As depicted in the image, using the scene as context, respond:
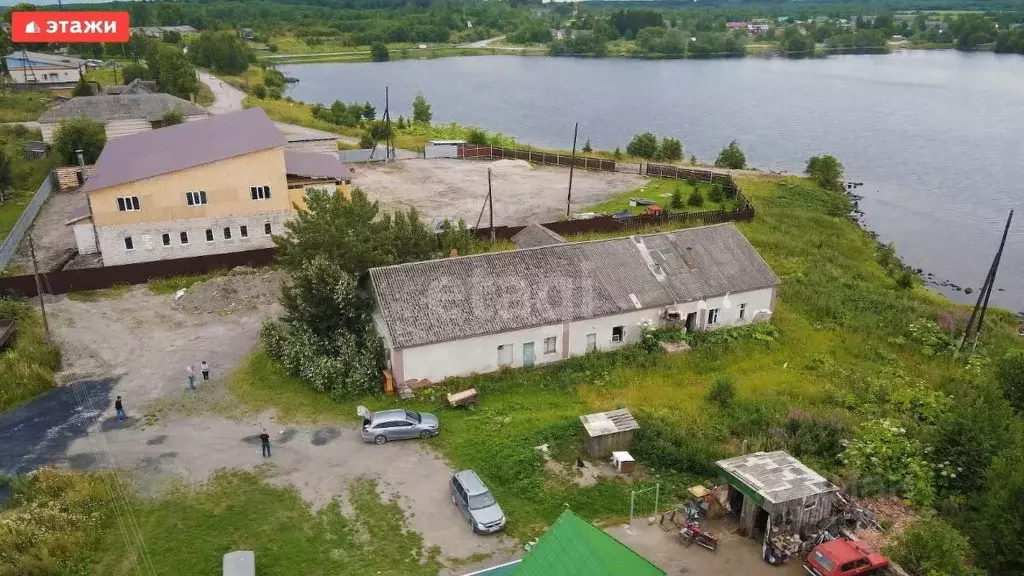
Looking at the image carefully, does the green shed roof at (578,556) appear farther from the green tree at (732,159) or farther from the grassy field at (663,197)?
the green tree at (732,159)

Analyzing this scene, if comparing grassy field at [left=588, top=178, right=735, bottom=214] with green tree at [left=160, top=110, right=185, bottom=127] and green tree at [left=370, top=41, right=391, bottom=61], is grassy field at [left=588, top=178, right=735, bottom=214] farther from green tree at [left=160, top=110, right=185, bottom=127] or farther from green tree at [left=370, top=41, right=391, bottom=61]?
green tree at [left=370, top=41, right=391, bottom=61]

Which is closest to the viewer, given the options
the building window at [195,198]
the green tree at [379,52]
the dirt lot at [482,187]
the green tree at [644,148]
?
the building window at [195,198]

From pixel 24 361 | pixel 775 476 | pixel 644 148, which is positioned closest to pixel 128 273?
pixel 24 361

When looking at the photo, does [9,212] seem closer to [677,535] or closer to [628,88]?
[677,535]

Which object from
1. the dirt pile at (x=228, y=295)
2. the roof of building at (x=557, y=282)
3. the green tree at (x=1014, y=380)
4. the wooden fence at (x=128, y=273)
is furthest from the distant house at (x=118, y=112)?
the green tree at (x=1014, y=380)

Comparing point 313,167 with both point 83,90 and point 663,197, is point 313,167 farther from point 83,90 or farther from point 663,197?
point 83,90

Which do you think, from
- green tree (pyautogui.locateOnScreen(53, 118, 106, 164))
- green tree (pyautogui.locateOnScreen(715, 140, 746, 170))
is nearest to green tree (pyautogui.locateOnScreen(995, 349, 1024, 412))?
green tree (pyautogui.locateOnScreen(715, 140, 746, 170))
